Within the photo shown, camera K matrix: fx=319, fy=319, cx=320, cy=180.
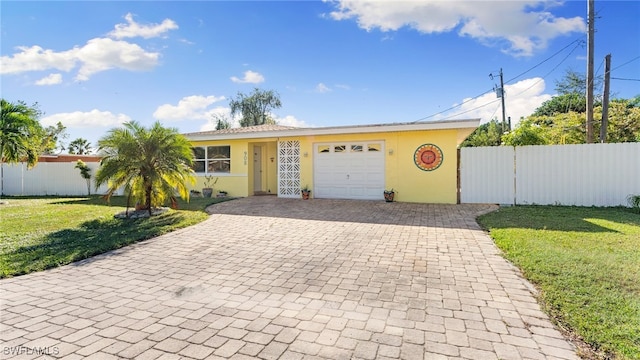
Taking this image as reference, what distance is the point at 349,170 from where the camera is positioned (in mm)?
13055

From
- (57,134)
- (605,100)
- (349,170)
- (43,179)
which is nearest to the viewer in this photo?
→ (349,170)

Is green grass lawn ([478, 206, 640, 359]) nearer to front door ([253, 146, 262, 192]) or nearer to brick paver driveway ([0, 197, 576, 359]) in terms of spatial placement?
brick paver driveway ([0, 197, 576, 359])

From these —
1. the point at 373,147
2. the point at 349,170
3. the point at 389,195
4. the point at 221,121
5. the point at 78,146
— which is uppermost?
the point at 221,121

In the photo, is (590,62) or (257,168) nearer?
(590,62)

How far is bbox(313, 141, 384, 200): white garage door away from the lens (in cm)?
1262

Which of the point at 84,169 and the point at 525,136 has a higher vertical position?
the point at 525,136

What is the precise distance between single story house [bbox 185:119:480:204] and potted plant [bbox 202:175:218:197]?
0.11 m

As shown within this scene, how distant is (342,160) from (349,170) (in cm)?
51

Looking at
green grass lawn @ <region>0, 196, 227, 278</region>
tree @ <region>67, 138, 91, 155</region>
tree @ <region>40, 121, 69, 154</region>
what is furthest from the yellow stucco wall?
tree @ <region>67, 138, 91, 155</region>

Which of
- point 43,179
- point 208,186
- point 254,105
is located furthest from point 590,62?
point 254,105

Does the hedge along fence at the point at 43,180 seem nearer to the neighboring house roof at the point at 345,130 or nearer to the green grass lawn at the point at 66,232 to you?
the green grass lawn at the point at 66,232

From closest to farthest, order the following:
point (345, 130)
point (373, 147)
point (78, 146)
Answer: point (345, 130) < point (373, 147) < point (78, 146)

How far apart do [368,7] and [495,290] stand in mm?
9605

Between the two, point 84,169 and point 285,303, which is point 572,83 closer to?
point 285,303
